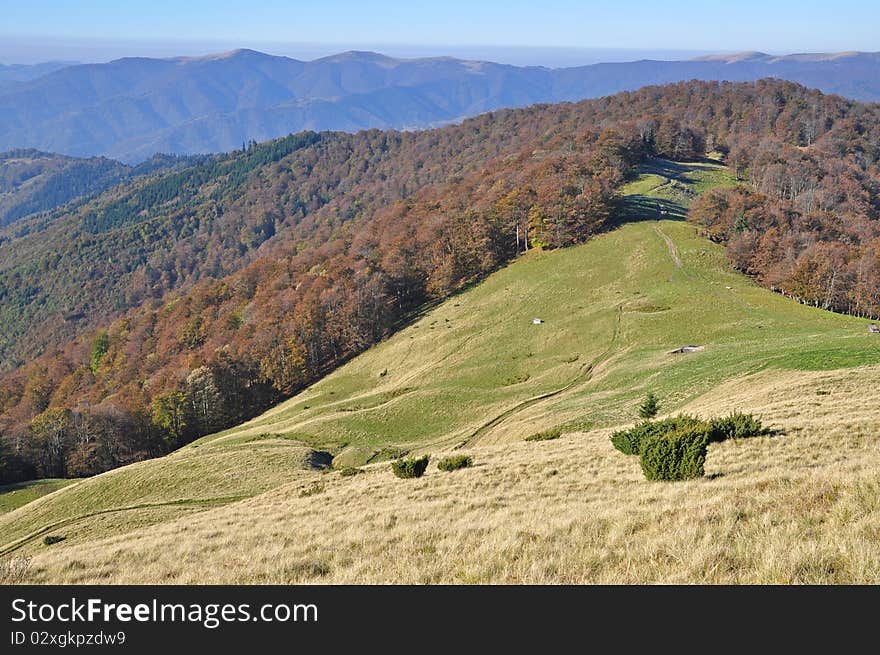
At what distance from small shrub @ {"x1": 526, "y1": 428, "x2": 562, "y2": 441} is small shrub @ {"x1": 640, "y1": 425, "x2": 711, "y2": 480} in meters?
14.7

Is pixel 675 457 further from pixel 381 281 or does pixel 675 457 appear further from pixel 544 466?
pixel 381 281

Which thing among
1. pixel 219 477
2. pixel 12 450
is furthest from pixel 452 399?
pixel 12 450

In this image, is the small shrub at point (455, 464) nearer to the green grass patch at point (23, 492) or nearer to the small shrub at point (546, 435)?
the small shrub at point (546, 435)

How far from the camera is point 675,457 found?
18484mm

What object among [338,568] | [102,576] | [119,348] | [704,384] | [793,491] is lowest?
[119,348]

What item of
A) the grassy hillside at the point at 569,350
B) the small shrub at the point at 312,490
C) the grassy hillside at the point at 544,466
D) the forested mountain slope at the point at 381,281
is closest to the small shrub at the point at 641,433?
the grassy hillside at the point at 544,466

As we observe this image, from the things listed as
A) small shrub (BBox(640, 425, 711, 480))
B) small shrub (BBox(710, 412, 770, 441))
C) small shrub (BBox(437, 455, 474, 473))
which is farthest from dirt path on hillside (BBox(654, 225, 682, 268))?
small shrub (BBox(640, 425, 711, 480))

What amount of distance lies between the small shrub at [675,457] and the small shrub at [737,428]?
4.91 meters

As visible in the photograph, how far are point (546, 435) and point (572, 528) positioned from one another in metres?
22.6

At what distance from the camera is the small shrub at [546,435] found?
34.2 metres

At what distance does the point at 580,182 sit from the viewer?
10788 centimetres

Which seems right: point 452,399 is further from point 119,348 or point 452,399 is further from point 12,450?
point 119,348

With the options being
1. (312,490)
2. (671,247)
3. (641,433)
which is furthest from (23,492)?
(671,247)
